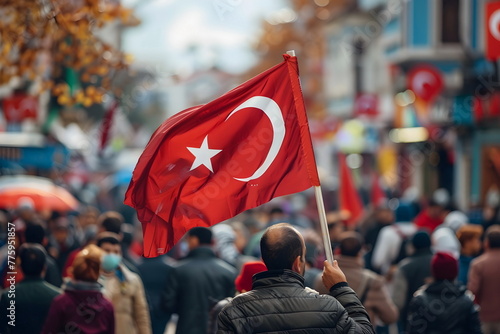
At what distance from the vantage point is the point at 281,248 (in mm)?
4840

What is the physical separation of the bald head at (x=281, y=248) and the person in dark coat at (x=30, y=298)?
2.83m

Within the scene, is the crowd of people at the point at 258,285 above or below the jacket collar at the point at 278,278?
below

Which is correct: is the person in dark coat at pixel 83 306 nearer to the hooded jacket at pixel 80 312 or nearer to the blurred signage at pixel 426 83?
the hooded jacket at pixel 80 312

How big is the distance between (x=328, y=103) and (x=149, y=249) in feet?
143

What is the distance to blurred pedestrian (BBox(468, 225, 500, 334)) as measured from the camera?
9227 millimetres

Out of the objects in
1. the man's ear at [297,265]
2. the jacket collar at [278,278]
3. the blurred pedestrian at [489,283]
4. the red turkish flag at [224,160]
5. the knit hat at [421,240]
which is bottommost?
the blurred pedestrian at [489,283]

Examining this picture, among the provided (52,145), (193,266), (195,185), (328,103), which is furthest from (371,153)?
(195,185)

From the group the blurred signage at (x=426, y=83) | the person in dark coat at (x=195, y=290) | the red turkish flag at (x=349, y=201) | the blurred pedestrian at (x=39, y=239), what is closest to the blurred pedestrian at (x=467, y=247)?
the person in dark coat at (x=195, y=290)

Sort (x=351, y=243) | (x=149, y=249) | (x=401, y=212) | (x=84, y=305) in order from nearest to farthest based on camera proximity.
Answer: (x=149, y=249)
(x=84, y=305)
(x=351, y=243)
(x=401, y=212)

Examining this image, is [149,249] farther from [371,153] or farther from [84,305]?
[371,153]

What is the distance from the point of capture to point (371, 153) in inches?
1731

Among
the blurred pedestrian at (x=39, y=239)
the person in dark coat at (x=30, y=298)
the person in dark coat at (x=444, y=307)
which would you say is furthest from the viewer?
the blurred pedestrian at (x=39, y=239)

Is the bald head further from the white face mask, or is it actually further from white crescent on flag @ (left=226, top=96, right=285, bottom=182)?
the white face mask

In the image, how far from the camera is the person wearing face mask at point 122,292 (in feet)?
26.3
